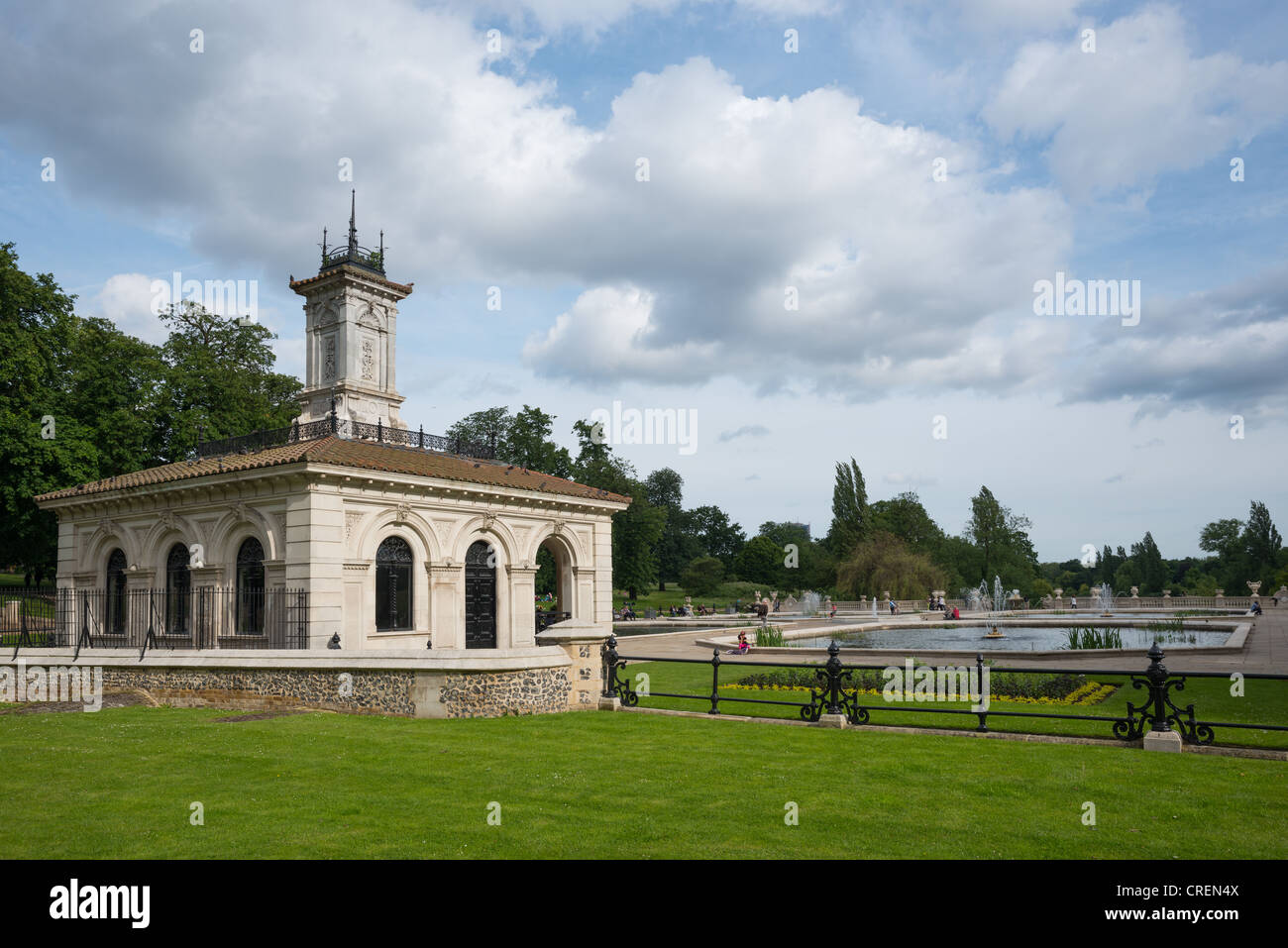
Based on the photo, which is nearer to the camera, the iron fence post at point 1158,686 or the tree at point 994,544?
the iron fence post at point 1158,686

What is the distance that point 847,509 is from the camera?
275ft

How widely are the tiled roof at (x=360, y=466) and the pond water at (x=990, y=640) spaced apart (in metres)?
11.4

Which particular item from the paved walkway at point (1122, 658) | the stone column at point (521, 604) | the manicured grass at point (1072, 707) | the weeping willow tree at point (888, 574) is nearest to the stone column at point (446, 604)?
the stone column at point (521, 604)

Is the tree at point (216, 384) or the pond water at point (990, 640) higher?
the tree at point (216, 384)

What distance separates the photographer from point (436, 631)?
2500 cm

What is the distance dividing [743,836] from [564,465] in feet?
175

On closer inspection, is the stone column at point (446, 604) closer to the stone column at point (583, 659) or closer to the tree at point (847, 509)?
the stone column at point (583, 659)

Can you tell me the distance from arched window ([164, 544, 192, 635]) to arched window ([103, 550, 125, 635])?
2289 mm

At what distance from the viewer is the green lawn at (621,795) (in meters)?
7.37

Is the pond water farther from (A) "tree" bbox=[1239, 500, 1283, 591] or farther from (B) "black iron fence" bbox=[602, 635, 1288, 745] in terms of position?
(A) "tree" bbox=[1239, 500, 1283, 591]

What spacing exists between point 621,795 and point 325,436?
20.1 m

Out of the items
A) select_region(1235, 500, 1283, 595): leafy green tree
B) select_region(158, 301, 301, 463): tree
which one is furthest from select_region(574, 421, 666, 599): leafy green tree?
select_region(1235, 500, 1283, 595): leafy green tree
